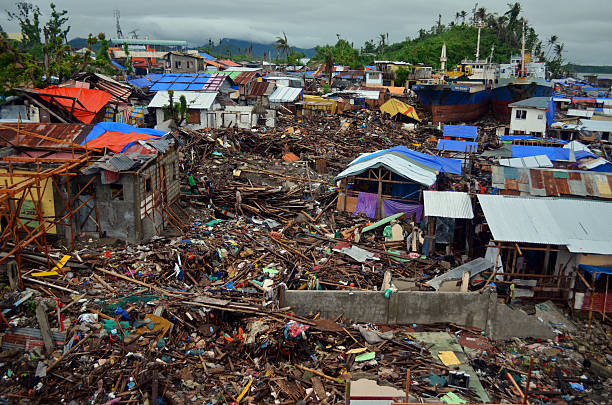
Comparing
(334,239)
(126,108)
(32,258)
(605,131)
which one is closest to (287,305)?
(334,239)

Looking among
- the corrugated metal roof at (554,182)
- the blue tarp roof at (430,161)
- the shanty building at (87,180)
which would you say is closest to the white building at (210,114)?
the blue tarp roof at (430,161)

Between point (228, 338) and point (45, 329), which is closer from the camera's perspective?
point (45, 329)

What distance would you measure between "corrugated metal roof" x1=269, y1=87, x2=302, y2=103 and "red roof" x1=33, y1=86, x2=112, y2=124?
738 inches

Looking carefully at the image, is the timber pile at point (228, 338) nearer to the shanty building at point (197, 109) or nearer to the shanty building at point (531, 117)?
the shanty building at point (197, 109)

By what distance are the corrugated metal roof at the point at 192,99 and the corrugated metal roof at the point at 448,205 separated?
64.7 feet

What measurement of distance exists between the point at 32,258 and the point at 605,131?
136 feet

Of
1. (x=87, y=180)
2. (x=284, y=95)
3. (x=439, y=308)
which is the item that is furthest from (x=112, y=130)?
(x=284, y=95)

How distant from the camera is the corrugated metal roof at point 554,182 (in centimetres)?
1612

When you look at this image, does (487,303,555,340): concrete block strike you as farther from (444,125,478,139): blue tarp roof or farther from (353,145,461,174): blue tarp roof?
(444,125,478,139): blue tarp roof

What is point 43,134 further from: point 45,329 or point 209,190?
point 45,329

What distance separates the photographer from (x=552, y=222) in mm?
13539

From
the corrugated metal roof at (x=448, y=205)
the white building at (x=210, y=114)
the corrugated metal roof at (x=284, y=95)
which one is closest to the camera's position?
the corrugated metal roof at (x=448, y=205)

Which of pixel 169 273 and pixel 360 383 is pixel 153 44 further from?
pixel 360 383

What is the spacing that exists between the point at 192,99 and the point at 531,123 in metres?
27.1
